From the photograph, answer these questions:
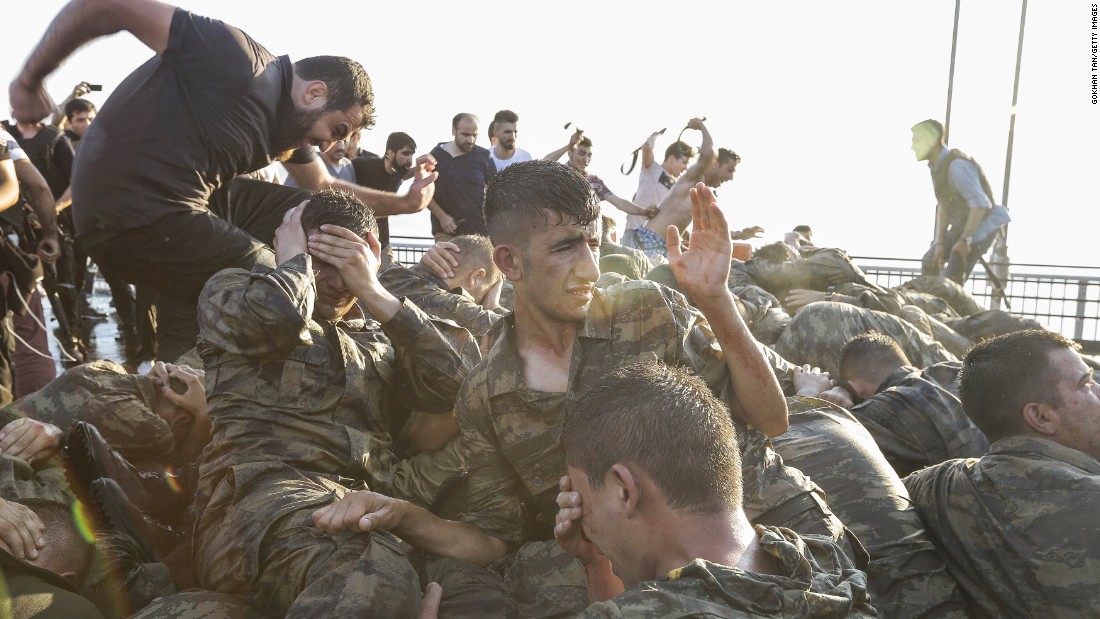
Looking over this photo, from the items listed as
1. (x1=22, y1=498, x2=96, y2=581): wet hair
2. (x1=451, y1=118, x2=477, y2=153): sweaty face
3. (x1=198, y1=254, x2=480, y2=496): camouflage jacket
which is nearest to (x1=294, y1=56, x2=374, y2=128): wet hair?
(x1=198, y1=254, x2=480, y2=496): camouflage jacket

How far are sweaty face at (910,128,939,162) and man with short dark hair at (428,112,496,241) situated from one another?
4.21m

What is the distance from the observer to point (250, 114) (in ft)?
11.9

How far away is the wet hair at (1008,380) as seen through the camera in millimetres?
2971

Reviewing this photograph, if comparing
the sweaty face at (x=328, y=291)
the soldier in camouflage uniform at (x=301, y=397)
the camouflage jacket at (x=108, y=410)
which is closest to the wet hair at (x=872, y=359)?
the soldier in camouflage uniform at (x=301, y=397)

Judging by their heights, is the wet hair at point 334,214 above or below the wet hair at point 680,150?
below

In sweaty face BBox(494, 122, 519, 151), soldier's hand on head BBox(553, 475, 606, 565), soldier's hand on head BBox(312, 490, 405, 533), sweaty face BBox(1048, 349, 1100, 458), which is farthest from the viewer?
sweaty face BBox(494, 122, 519, 151)

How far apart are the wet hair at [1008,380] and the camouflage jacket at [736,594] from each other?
1.49 m

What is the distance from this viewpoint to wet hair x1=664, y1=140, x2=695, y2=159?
9797 mm

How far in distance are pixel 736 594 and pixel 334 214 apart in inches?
79.9

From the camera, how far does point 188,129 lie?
3.58 metres

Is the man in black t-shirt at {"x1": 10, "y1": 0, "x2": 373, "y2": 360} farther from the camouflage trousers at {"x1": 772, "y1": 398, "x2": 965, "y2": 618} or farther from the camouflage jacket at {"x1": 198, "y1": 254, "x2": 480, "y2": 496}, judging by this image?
the camouflage trousers at {"x1": 772, "y1": 398, "x2": 965, "y2": 618}

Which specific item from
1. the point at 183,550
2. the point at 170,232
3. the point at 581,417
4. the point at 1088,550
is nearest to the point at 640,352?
the point at 581,417

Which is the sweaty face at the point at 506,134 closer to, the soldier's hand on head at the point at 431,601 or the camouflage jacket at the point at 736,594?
the soldier's hand on head at the point at 431,601

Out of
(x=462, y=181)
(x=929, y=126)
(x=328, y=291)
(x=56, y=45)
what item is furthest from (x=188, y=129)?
(x=929, y=126)
